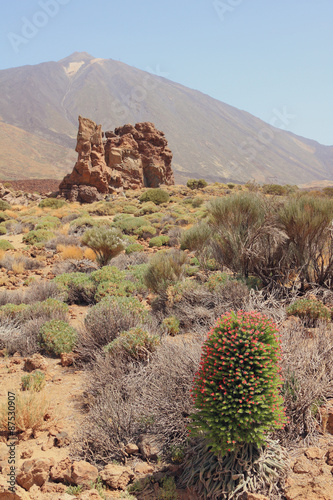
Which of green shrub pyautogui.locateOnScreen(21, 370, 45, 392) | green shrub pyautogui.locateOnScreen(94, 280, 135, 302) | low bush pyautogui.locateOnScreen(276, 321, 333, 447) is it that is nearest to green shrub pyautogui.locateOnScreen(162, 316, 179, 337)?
green shrub pyautogui.locateOnScreen(21, 370, 45, 392)

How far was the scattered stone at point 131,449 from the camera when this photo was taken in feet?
9.59

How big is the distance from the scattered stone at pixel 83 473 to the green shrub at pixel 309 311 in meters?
3.40

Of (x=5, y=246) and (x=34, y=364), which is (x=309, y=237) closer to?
(x=34, y=364)

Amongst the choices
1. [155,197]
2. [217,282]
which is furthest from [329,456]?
[155,197]

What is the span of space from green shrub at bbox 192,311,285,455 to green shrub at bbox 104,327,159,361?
179cm

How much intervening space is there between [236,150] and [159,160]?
11320 centimetres

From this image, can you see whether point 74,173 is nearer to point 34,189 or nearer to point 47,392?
point 34,189

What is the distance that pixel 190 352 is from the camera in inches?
136

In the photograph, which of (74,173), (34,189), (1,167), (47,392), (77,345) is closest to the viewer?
(47,392)

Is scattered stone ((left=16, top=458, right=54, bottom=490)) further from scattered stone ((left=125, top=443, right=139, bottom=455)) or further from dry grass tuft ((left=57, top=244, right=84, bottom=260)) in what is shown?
dry grass tuft ((left=57, top=244, right=84, bottom=260))

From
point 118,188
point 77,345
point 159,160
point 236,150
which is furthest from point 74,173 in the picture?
point 236,150

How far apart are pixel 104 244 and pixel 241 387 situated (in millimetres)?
8012

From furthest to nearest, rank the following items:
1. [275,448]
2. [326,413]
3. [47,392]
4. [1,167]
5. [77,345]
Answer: [1,167] < [77,345] < [47,392] < [326,413] < [275,448]

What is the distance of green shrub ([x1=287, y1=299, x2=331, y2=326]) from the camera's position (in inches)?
192
